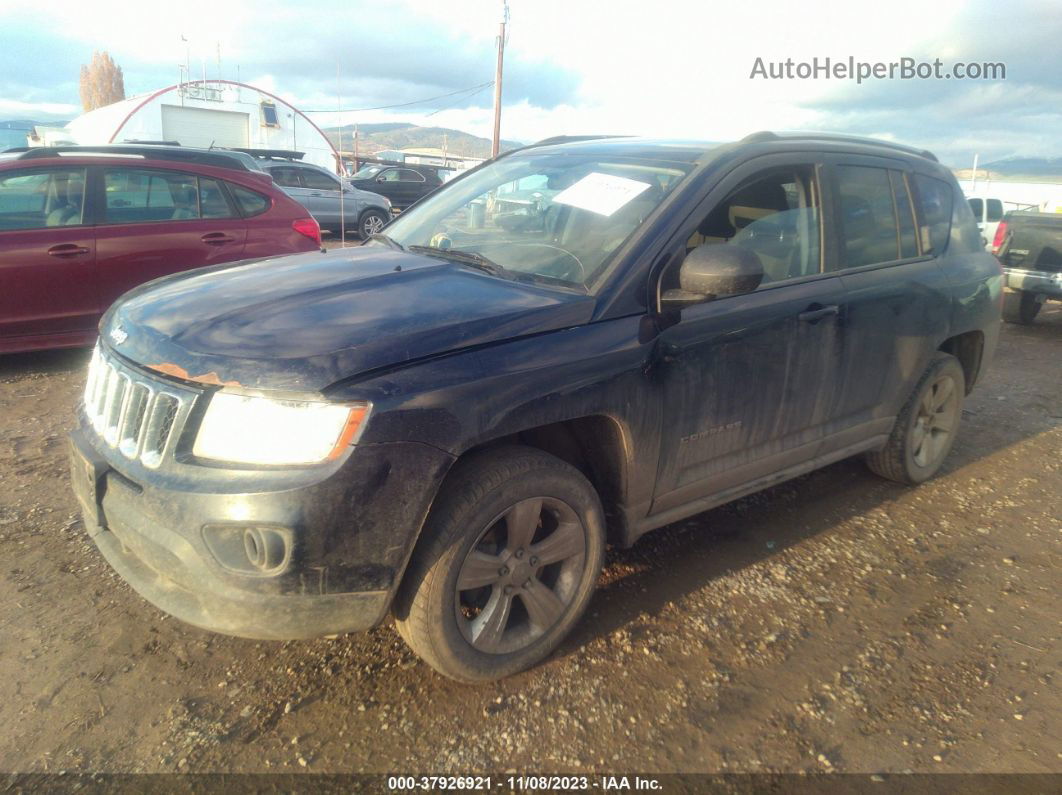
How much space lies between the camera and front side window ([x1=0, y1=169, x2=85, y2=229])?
5598mm

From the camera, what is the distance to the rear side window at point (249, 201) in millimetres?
6551

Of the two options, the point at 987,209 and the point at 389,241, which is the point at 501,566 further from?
the point at 987,209

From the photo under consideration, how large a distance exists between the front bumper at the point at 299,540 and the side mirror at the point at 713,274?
3.50 ft

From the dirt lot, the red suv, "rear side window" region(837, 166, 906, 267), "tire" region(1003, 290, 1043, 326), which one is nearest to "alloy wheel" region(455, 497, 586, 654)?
the dirt lot

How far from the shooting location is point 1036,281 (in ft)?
29.8

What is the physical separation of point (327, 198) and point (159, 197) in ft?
30.9

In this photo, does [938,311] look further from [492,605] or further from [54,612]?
[54,612]

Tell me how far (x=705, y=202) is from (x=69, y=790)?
2.75m

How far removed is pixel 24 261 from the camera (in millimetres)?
5488

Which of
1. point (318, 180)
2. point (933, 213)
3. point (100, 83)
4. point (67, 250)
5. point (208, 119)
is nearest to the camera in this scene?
point (933, 213)

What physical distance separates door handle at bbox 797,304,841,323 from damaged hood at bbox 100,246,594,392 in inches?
42.6

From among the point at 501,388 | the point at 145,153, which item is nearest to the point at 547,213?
the point at 501,388

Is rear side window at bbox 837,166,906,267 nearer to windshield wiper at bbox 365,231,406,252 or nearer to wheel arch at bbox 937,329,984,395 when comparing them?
wheel arch at bbox 937,329,984,395

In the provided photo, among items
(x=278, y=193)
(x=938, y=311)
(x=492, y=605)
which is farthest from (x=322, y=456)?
(x=278, y=193)
